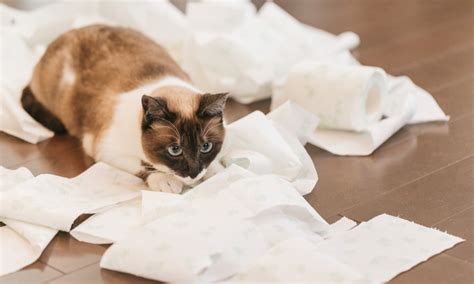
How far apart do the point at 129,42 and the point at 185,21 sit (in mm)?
771

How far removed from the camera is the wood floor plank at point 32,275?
6.13 ft

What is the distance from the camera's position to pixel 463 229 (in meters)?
2.01

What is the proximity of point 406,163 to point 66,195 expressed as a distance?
101cm

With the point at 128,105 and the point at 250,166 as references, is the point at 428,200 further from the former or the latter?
the point at 128,105

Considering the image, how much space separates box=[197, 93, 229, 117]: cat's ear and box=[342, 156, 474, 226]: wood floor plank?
45cm

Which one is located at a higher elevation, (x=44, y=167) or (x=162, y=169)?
(x=162, y=169)

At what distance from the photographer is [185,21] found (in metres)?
3.40

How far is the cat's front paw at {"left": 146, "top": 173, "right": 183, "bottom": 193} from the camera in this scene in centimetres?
220

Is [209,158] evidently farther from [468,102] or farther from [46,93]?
[468,102]

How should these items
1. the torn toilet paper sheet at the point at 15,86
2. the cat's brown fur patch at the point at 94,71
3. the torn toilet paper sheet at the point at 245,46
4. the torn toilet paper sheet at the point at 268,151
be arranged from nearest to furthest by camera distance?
the torn toilet paper sheet at the point at 268,151 < the cat's brown fur patch at the point at 94,71 < the torn toilet paper sheet at the point at 15,86 < the torn toilet paper sheet at the point at 245,46

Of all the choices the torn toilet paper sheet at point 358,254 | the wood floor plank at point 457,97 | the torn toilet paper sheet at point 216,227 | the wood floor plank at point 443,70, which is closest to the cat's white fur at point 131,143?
the torn toilet paper sheet at point 216,227

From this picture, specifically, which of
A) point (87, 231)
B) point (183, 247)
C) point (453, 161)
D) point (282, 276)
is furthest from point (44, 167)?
point (453, 161)

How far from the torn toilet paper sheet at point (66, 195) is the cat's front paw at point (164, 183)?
0.05 meters

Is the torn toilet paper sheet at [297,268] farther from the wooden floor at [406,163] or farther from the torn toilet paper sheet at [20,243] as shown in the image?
the torn toilet paper sheet at [20,243]
